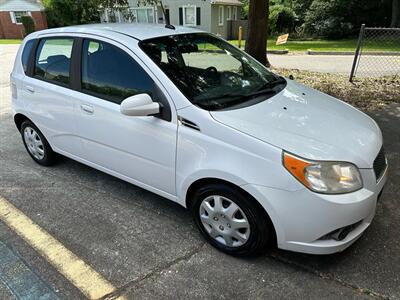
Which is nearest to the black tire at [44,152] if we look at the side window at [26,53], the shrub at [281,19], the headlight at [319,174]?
the side window at [26,53]

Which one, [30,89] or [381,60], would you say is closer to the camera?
[30,89]

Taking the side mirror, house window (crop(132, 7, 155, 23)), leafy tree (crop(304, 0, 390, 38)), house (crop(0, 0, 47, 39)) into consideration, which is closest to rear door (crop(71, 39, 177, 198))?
the side mirror

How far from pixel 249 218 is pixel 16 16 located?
38.0 meters

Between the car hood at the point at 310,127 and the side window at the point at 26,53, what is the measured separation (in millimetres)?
2678

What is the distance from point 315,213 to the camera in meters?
2.37

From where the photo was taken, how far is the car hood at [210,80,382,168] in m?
2.47

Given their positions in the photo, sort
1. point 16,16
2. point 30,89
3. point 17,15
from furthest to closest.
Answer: point 17,15 → point 16,16 → point 30,89

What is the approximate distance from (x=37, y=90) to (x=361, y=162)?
3375 mm

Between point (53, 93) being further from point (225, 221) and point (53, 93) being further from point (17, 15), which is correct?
point (17, 15)

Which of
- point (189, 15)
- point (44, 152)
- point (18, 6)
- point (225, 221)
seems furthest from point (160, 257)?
point (18, 6)

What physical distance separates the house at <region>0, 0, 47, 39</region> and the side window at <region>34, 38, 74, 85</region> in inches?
1316

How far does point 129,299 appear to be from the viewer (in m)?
2.47

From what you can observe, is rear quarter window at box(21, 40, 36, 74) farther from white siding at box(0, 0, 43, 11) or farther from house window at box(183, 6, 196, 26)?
white siding at box(0, 0, 43, 11)

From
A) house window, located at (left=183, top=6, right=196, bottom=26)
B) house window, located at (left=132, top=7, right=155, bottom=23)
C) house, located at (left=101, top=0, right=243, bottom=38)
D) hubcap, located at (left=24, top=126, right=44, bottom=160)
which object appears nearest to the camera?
hubcap, located at (left=24, top=126, right=44, bottom=160)
